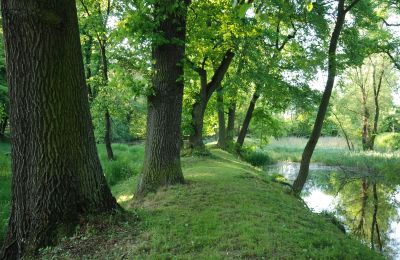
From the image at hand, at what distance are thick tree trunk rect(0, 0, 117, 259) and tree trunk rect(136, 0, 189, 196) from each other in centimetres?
272

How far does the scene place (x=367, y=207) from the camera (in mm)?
12320

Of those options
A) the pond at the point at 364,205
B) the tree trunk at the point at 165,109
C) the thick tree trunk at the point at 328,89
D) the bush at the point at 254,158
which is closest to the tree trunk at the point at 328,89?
the thick tree trunk at the point at 328,89

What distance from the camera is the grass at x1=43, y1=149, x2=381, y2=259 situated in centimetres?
458

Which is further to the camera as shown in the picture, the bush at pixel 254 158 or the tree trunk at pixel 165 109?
the bush at pixel 254 158

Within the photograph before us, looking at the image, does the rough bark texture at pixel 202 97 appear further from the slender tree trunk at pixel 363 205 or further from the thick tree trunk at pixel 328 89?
the slender tree trunk at pixel 363 205

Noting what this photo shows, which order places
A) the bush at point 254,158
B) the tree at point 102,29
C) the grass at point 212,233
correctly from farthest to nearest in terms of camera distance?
the bush at point 254,158, the tree at point 102,29, the grass at point 212,233

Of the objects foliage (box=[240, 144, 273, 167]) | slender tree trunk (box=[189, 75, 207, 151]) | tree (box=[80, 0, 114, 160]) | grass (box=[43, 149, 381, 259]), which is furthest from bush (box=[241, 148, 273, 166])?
grass (box=[43, 149, 381, 259])

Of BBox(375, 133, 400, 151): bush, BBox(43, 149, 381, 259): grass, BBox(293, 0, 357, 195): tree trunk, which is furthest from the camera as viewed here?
BBox(375, 133, 400, 151): bush

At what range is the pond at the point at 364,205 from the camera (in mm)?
9617

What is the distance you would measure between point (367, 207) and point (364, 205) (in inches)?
12.4

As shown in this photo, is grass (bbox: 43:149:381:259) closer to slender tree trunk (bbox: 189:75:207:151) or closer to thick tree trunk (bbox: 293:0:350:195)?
thick tree trunk (bbox: 293:0:350:195)

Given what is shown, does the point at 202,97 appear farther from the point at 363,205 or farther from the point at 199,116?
the point at 363,205

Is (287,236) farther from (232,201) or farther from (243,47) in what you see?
(243,47)

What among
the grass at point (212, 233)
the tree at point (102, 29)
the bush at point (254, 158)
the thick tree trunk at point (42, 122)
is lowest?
the bush at point (254, 158)
